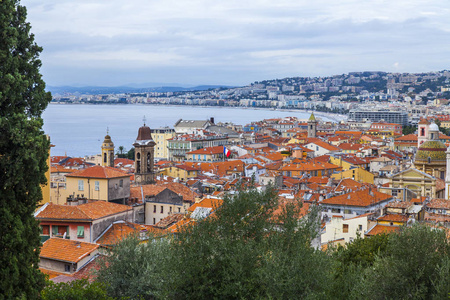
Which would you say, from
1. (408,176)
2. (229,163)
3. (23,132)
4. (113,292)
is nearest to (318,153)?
(229,163)

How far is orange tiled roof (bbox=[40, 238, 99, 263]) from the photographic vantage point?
15.4m

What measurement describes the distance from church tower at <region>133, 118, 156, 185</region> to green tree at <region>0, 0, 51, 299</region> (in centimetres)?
2465

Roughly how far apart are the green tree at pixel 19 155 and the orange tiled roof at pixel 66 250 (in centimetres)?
646

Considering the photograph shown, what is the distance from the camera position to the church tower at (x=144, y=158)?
33.8 m

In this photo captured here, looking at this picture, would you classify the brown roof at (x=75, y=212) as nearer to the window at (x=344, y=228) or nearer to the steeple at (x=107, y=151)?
the window at (x=344, y=228)

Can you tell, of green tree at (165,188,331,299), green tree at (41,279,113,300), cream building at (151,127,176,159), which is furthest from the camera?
cream building at (151,127,176,159)

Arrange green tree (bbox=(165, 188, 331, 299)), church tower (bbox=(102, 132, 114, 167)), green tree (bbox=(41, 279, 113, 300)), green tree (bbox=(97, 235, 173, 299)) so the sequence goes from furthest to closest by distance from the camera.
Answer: church tower (bbox=(102, 132, 114, 167))
green tree (bbox=(97, 235, 173, 299))
green tree (bbox=(41, 279, 113, 300))
green tree (bbox=(165, 188, 331, 299))

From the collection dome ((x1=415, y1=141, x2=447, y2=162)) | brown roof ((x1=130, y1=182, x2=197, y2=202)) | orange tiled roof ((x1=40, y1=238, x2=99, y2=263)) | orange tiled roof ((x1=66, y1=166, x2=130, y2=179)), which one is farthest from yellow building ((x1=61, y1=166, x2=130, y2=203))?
dome ((x1=415, y1=141, x2=447, y2=162))

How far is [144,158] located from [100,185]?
8.34 meters

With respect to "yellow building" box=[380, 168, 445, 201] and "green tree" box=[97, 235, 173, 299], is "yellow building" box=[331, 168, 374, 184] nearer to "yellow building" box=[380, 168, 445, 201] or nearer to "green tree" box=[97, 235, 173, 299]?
"yellow building" box=[380, 168, 445, 201]

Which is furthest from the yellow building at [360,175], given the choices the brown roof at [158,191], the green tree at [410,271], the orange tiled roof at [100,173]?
the green tree at [410,271]

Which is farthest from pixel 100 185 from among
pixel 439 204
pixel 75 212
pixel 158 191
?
pixel 439 204

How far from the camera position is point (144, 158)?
112 ft

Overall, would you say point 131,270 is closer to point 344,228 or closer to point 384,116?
point 344,228
